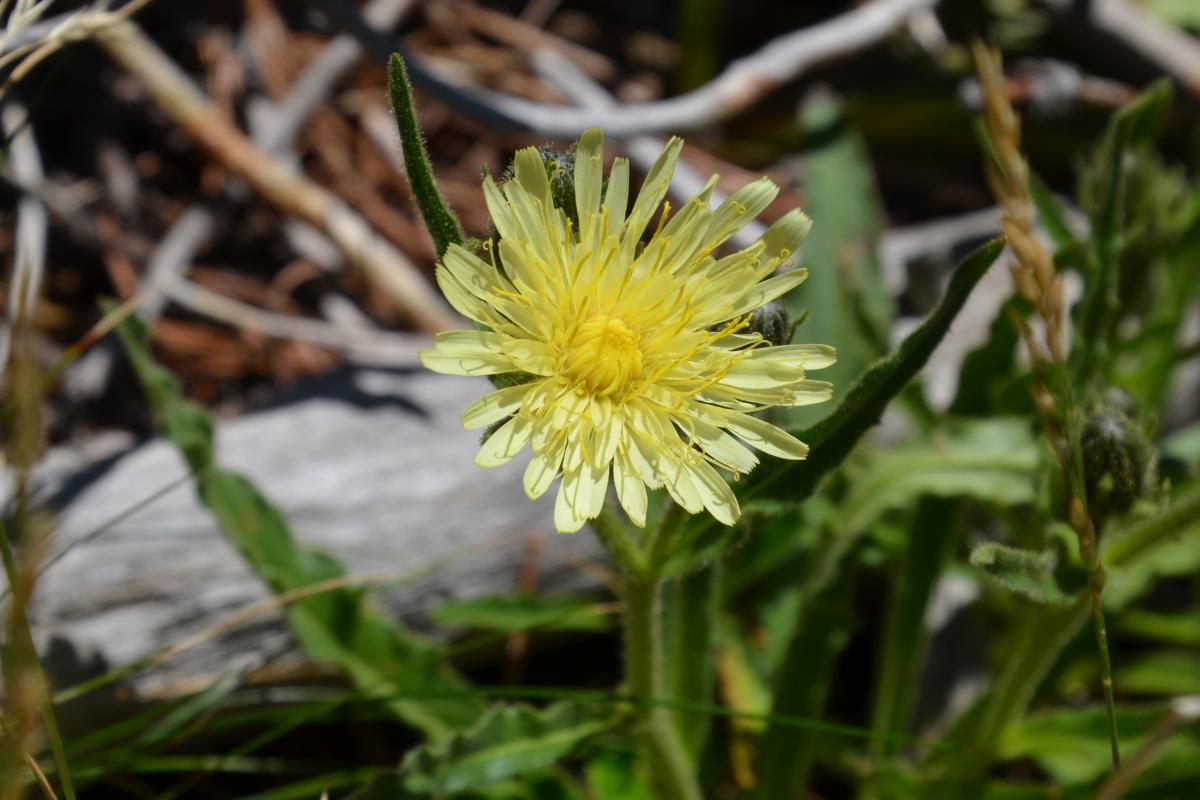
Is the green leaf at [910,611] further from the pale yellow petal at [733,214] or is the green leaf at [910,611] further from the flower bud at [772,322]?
the pale yellow petal at [733,214]

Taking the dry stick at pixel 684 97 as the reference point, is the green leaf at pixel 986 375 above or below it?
below

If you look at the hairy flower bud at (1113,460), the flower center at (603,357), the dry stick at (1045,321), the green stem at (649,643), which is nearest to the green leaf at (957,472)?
the hairy flower bud at (1113,460)

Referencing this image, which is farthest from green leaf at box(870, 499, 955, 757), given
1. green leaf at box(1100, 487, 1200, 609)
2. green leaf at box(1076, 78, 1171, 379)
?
green leaf at box(1076, 78, 1171, 379)

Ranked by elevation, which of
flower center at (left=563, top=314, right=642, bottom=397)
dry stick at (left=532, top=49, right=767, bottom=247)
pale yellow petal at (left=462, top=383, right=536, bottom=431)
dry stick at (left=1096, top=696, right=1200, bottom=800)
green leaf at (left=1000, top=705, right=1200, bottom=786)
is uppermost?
dry stick at (left=532, top=49, right=767, bottom=247)

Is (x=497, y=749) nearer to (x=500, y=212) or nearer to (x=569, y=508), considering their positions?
(x=569, y=508)

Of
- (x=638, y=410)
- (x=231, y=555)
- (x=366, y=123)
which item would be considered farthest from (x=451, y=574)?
(x=366, y=123)

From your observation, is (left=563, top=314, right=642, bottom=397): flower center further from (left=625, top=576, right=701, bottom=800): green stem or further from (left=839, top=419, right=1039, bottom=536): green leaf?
(left=839, top=419, right=1039, bottom=536): green leaf

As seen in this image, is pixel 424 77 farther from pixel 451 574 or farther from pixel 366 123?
pixel 451 574
